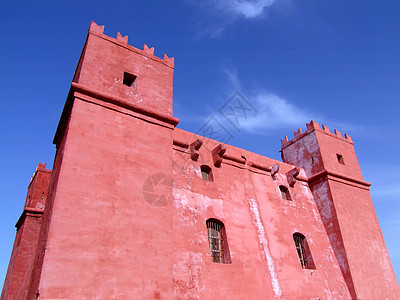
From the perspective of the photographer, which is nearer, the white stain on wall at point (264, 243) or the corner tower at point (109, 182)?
the corner tower at point (109, 182)

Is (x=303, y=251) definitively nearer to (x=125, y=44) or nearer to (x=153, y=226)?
(x=153, y=226)

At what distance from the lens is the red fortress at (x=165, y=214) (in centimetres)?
720

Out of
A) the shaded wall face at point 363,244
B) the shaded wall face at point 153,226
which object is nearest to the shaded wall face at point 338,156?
the shaded wall face at point 363,244

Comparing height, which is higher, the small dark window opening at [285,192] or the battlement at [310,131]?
the battlement at [310,131]

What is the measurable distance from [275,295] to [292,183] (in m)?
5.33

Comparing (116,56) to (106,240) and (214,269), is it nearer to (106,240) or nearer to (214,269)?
(106,240)

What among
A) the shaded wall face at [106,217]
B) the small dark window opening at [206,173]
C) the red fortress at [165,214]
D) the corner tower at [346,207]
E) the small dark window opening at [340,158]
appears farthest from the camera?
the small dark window opening at [340,158]

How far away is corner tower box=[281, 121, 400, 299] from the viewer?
1260 centimetres

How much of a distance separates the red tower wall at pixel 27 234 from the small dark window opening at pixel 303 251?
9.05 meters

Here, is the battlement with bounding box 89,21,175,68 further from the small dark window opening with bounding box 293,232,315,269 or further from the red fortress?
the small dark window opening with bounding box 293,232,315,269

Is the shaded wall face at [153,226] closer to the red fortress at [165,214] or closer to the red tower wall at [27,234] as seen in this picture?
the red fortress at [165,214]

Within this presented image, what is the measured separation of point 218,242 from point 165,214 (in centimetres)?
238

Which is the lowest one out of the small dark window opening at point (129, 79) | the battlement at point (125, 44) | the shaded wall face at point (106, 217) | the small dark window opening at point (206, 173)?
the shaded wall face at point (106, 217)

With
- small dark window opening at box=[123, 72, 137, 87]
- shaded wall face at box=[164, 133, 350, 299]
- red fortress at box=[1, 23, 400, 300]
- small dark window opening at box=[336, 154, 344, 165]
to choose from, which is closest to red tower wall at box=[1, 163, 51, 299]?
red fortress at box=[1, 23, 400, 300]
